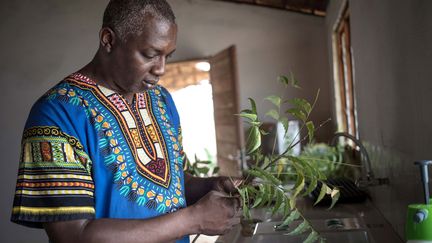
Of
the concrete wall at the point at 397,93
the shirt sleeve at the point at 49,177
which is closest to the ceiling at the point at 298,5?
the concrete wall at the point at 397,93

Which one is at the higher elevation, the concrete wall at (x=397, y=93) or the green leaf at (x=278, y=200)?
the concrete wall at (x=397, y=93)

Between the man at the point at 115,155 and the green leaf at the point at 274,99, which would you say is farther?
the green leaf at the point at 274,99

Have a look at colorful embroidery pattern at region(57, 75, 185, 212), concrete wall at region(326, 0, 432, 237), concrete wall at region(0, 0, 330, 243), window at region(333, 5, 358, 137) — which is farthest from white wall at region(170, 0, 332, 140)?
colorful embroidery pattern at region(57, 75, 185, 212)

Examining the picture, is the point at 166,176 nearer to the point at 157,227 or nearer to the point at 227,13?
the point at 157,227

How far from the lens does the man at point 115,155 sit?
1026mm

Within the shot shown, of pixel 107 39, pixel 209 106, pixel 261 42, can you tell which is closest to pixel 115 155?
pixel 107 39

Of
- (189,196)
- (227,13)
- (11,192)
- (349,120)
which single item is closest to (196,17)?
(227,13)

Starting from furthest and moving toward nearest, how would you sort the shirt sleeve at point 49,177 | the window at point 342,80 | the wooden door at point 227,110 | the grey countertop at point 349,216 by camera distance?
the wooden door at point 227,110, the window at point 342,80, the grey countertop at point 349,216, the shirt sleeve at point 49,177

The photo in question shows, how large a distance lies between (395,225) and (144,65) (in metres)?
1.10

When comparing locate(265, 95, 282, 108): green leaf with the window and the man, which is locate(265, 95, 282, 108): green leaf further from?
the window

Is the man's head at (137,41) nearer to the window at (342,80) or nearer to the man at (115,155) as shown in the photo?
the man at (115,155)

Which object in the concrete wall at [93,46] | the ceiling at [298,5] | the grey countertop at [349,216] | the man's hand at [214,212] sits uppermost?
the ceiling at [298,5]

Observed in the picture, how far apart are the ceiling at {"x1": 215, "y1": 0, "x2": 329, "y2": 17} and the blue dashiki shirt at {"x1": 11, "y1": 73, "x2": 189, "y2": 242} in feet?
15.2

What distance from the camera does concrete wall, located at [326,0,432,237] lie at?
133 centimetres
